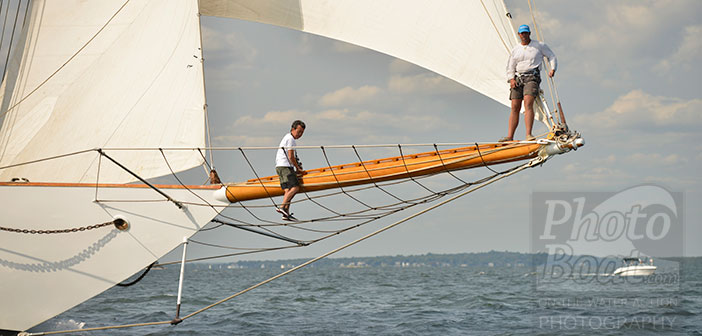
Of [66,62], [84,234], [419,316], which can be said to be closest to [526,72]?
[84,234]

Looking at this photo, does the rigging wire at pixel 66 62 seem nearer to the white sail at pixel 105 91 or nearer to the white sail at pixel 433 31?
the white sail at pixel 105 91

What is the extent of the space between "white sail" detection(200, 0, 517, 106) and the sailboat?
16 mm

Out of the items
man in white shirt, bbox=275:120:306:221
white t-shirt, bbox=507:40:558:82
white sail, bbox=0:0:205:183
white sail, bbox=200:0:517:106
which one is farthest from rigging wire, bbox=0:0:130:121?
white t-shirt, bbox=507:40:558:82

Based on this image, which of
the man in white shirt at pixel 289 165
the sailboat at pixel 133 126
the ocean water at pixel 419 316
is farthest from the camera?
the ocean water at pixel 419 316

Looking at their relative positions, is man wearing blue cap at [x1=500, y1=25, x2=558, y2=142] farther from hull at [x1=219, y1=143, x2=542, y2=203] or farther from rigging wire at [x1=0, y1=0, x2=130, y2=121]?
rigging wire at [x1=0, y1=0, x2=130, y2=121]

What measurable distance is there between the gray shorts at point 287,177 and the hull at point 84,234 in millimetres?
1221

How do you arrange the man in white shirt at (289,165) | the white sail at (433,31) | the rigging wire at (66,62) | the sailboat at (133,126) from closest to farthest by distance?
the white sail at (433,31) < the sailboat at (133,126) < the man in white shirt at (289,165) < the rigging wire at (66,62)

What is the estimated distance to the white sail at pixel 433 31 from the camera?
8.78 metres

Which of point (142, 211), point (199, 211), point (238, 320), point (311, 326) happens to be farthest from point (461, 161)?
point (238, 320)

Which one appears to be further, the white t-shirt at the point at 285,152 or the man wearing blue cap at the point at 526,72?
the white t-shirt at the point at 285,152

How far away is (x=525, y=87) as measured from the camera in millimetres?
8680

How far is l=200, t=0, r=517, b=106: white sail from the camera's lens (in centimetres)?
878

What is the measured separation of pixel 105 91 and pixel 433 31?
546cm

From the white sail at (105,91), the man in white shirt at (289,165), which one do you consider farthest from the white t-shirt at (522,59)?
the white sail at (105,91)
